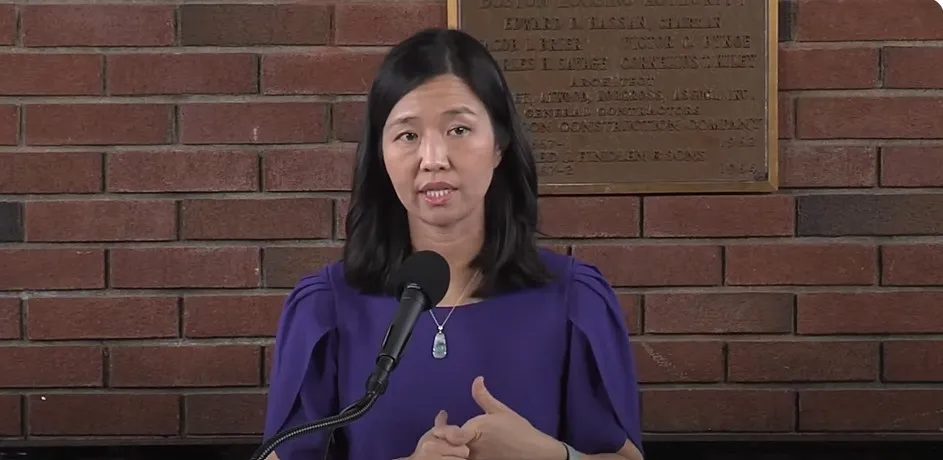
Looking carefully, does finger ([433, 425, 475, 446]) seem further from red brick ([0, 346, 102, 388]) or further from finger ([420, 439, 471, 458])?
red brick ([0, 346, 102, 388])

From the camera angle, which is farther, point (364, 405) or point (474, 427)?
point (474, 427)

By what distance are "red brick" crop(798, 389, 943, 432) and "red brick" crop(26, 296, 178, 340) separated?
1.49m

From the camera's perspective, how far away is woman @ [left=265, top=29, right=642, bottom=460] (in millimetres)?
1510

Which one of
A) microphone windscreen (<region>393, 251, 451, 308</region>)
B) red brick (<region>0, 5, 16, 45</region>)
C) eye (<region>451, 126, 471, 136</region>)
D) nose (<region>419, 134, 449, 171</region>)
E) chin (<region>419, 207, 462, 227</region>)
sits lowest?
microphone windscreen (<region>393, 251, 451, 308</region>)

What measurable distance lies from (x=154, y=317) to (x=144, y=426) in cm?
25

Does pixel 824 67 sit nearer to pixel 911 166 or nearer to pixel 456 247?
pixel 911 166

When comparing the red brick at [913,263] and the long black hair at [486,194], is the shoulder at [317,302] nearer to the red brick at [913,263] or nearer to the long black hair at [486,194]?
the long black hair at [486,194]

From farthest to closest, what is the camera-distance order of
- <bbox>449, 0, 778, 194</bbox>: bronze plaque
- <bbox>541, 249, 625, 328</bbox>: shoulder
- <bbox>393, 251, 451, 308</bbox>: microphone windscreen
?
<bbox>449, 0, 778, 194</bbox>: bronze plaque → <bbox>541, 249, 625, 328</bbox>: shoulder → <bbox>393, 251, 451, 308</bbox>: microphone windscreen

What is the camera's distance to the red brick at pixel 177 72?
7.50 ft

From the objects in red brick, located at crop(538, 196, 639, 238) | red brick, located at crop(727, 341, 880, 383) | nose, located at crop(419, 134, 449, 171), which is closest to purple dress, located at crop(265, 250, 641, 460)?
nose, located at crop(419, 134, 449, 171)

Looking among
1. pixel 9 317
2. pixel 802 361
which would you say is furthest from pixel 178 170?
pixel 802 361

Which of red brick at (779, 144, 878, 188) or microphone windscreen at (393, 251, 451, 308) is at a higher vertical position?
red brick at (779, 144, 878, 188)

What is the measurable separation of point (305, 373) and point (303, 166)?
2.80ft

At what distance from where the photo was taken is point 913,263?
231cm
